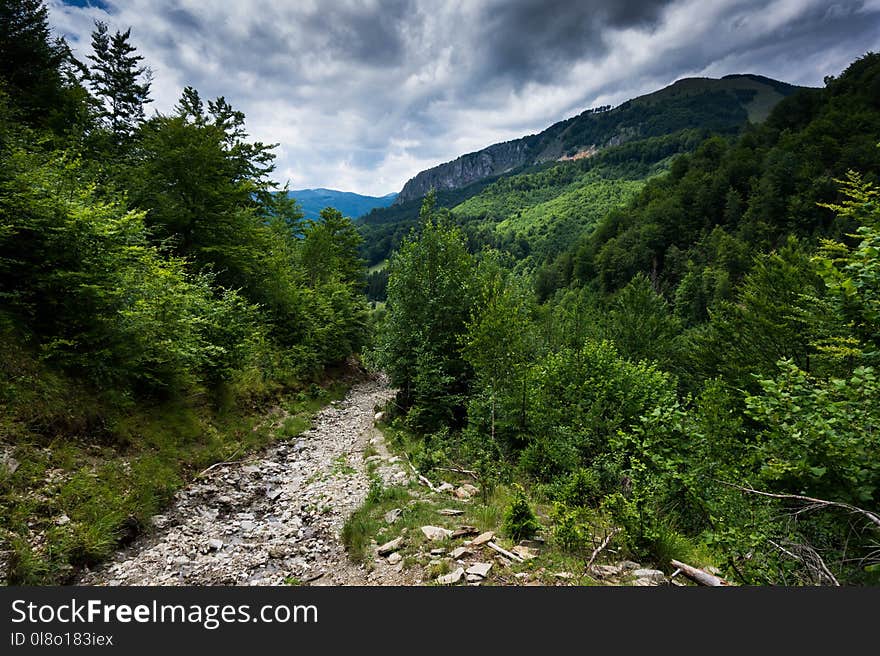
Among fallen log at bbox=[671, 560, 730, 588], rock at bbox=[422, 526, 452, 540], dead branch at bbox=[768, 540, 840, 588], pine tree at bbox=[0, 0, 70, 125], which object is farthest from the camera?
pine tree at bbox=[0, 0, 70, 125]

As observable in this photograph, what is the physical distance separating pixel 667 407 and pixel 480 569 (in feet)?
14.9

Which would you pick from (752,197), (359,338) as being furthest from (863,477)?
(752,197)

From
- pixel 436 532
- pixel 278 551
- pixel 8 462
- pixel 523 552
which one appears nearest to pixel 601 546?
pixel 523 552

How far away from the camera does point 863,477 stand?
444cm

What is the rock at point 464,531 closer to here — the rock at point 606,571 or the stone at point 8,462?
the rock at point 606,571

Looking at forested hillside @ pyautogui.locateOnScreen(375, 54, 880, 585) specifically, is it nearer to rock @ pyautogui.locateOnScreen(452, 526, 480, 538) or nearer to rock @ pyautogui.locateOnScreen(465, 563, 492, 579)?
rock @ pyautogui.locateOnScreen(452, 526, 480, 538)

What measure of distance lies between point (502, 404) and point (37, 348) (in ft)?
43.8

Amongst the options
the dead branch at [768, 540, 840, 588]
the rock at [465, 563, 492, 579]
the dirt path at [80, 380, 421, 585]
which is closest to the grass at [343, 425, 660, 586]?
the rock at [465, 563, 492, 579]

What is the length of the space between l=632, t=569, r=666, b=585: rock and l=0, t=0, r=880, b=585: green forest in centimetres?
59

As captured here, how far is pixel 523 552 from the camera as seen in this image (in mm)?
5957

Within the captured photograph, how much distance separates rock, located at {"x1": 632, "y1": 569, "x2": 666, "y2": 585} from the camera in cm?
517

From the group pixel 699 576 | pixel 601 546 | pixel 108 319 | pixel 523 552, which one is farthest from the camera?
pixel 108 319

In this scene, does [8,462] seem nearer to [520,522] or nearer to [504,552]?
[504,552]

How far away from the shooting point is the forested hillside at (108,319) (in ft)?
24.2
